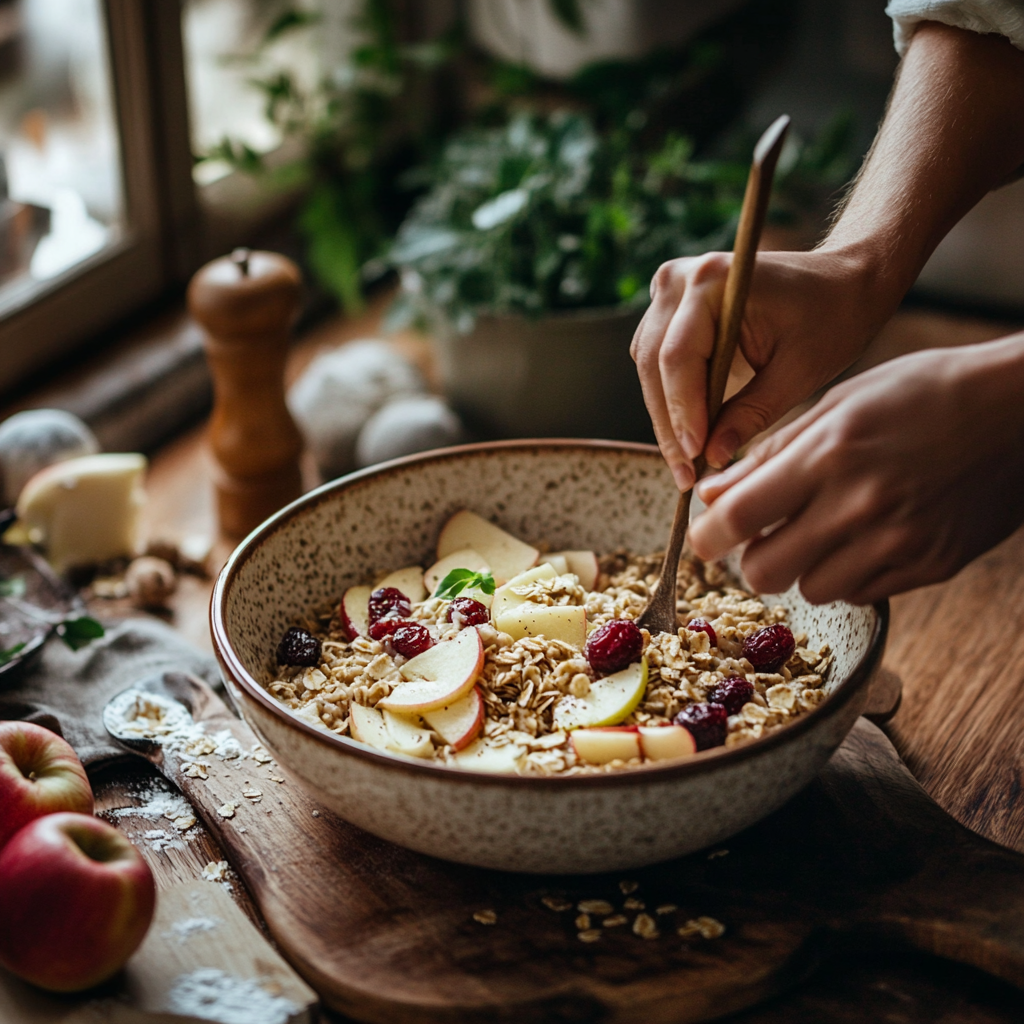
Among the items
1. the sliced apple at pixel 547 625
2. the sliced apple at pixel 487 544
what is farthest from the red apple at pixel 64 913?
the sliced apple at pixel 487 544

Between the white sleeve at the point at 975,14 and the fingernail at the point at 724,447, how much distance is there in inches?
17.7

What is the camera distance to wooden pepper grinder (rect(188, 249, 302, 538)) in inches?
53.9

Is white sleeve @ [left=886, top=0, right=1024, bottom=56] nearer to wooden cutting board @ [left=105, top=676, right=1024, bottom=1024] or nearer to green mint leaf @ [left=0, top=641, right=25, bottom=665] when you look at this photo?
wooden cutting board @ [left=105, top=676, right=1024, bottom=1024]

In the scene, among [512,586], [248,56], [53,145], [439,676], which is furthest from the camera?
[248,56]

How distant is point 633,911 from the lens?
0.82 meters

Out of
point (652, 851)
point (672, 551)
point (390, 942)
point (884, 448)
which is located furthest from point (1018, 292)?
point (390, 942)

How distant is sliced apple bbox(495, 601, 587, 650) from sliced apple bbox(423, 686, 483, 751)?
8 centimetres

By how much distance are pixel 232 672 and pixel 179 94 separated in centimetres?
130

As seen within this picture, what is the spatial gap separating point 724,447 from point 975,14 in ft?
1.55

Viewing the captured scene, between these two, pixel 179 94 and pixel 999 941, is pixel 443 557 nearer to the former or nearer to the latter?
pixel 999 941

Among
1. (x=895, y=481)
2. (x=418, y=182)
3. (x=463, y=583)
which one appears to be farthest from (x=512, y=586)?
(x=418, y=182)

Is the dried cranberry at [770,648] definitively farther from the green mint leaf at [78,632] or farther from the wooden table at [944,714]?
the green mint leaf at [78,632]

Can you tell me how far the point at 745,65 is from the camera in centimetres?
206

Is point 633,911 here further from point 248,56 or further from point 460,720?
point 248,56
